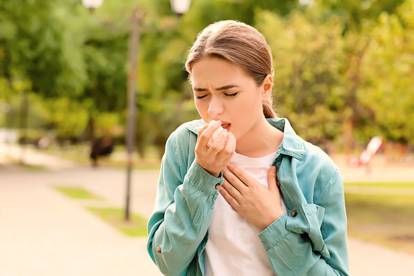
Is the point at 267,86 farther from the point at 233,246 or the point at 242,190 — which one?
the point at 233,246

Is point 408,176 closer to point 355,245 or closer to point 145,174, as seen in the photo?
point 145,174

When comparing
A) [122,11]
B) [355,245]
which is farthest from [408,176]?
[355,245]

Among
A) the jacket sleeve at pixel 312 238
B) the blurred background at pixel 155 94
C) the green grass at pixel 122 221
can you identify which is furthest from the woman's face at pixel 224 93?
the green grass at pixel 122 221

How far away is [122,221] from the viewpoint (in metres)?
15.5

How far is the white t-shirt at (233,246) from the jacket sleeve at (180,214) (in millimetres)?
77

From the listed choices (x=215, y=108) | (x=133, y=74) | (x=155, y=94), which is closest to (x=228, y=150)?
(x=215, y=108)

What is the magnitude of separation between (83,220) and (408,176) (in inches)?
781

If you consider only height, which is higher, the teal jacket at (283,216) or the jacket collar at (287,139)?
the jacket collar at (287,139)

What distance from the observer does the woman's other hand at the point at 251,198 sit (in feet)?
7.34

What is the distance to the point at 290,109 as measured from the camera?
695 inches

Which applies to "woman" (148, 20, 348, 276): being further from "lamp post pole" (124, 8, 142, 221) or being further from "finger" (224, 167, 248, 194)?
"lamp post pole" (124, 8, 142, 221)

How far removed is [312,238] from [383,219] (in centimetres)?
1511

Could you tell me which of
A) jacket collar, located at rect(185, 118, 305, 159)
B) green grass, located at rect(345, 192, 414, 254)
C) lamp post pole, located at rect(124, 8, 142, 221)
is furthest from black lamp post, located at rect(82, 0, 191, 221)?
jacket collar, located at rect(185, 118, 305, 159)

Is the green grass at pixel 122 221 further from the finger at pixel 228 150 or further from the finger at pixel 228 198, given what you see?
Answer: the finger at pixel 228 150
